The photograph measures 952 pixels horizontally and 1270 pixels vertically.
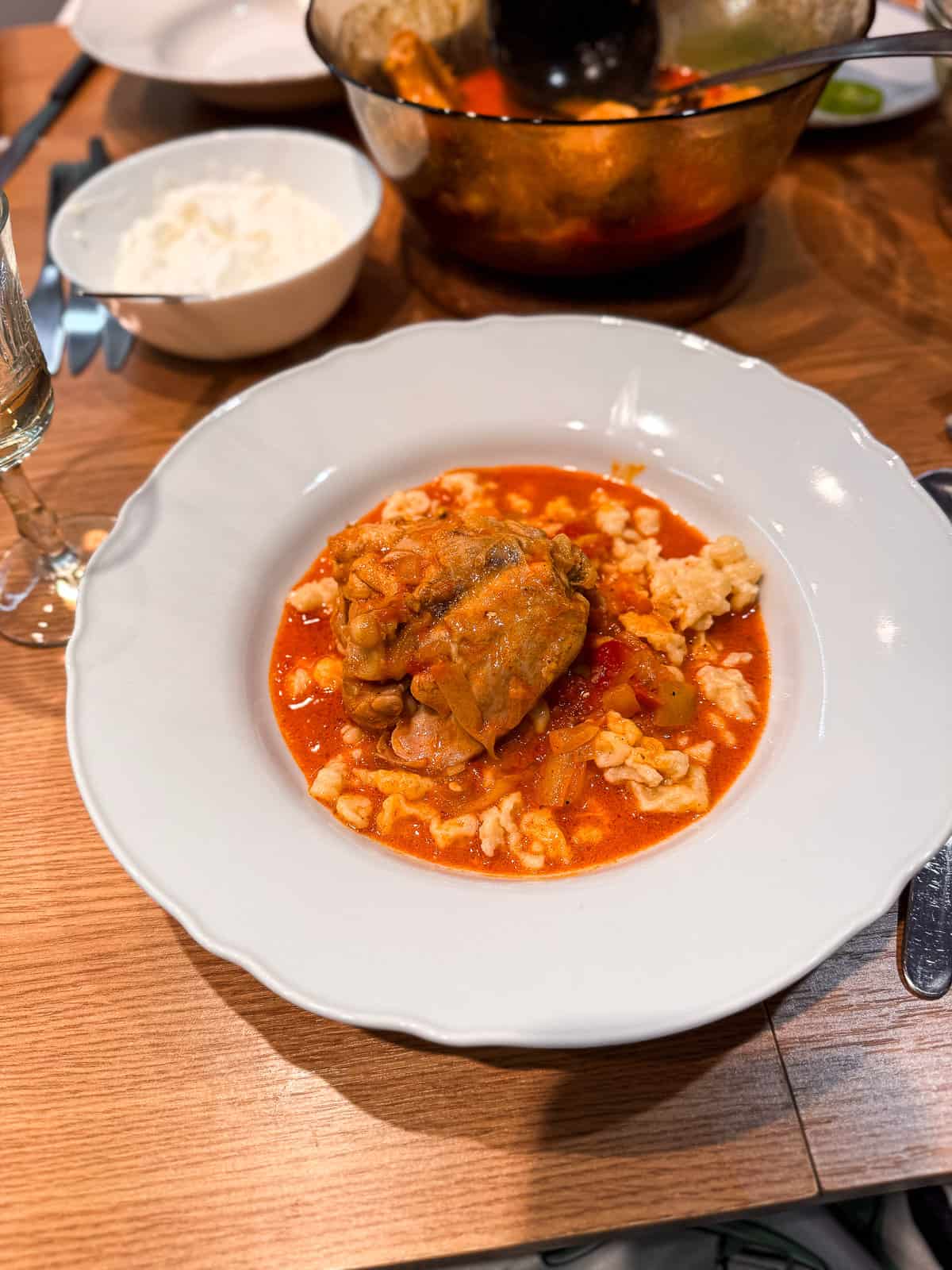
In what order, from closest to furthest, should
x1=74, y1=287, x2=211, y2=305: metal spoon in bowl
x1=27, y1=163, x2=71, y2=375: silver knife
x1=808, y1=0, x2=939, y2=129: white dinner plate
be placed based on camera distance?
x1=74, y1=287, x2=211, y2=305: metal spoon in bowl < x1=27, y1=163, x2=71, y2=375: silver knife < x1=808, y1=0, x2=939, y2=129: white dinner plate

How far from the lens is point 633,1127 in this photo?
154cm

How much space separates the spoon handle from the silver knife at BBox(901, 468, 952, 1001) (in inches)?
72.3

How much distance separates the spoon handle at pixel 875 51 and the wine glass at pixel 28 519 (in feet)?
6.47

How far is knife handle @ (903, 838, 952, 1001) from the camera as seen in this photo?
1.66 metres

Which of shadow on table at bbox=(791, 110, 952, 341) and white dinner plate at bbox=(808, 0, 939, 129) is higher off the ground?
white dinner plate at bbox=(808, 0, 939, 129)

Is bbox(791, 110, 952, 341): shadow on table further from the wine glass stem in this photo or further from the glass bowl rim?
the wine glass stem

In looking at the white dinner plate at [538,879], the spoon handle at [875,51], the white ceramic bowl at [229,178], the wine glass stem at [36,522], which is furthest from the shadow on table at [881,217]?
the wine glass stem at [36,522]

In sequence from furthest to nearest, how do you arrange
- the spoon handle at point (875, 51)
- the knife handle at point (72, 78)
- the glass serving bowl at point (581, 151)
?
1. the knife handle at point (72, 78)
2. the glass serving bowl at point (581, 151)
3. the spoon handle at point (875, 51)

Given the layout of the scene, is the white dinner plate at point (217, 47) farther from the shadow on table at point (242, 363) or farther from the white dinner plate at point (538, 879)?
the white dinner plate at point (538, 879)

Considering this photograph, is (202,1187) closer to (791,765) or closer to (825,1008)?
(825,1008)

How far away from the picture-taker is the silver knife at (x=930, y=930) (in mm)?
1658

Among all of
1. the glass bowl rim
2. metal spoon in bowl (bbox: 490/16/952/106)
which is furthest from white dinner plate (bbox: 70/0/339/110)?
the glass bowl rim

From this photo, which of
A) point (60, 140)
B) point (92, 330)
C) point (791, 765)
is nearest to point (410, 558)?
point (791, 765)

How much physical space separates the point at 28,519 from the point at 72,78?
2.89 meters
